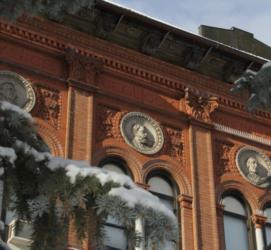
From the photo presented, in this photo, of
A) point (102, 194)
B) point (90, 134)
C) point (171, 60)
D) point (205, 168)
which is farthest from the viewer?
point (171, 60)

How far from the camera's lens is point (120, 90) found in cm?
1819

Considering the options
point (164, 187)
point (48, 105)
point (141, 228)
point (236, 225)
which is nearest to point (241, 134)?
point (236, 225)

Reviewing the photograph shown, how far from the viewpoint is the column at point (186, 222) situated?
1672 centimetres

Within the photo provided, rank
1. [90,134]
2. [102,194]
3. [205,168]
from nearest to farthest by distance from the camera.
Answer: [102,194] → [90,134] → [205,168]

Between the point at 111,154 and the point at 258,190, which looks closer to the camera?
the point at 111,154

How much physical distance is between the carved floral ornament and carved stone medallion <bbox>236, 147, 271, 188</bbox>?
126 cm

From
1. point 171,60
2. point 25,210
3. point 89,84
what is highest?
point 171,60

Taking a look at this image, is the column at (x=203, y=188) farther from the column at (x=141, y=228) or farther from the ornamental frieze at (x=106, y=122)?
the column at (x=141, y=228)

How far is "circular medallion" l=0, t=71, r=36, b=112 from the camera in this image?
16531mm

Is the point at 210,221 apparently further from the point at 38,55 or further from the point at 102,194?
the point at 102,194

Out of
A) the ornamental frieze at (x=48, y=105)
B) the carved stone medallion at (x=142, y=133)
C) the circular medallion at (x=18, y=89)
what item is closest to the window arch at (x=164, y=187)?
the carved stone medallion at (x=142, y=133)

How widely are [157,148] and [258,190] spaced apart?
2865 mm

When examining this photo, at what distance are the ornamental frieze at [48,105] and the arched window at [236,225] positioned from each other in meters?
4.57

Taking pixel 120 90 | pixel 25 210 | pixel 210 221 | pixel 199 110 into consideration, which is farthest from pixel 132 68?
pixel 25 210
